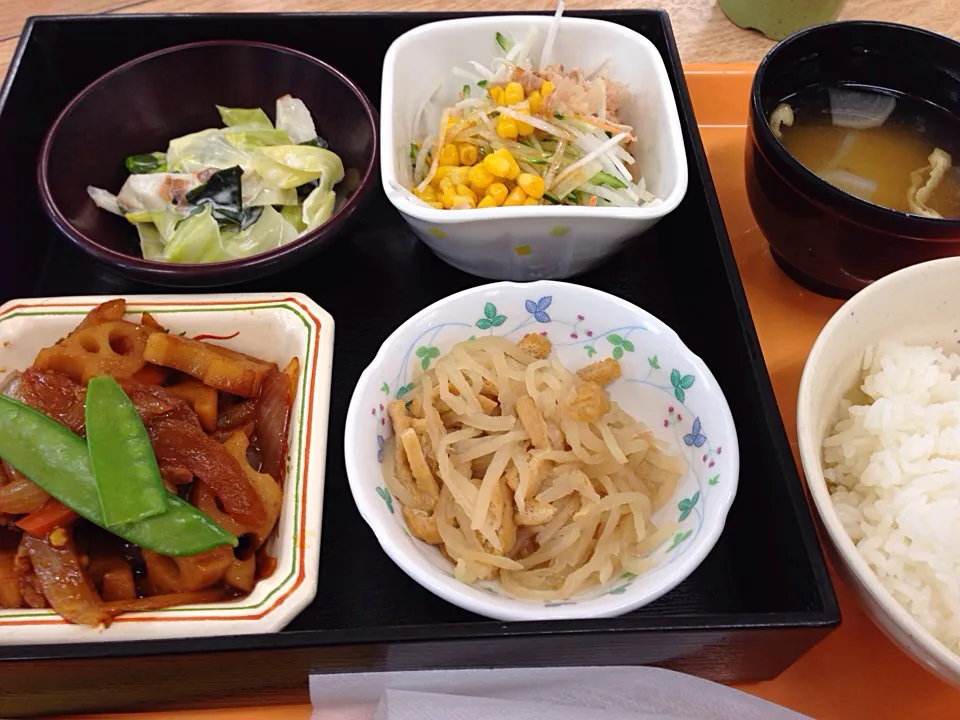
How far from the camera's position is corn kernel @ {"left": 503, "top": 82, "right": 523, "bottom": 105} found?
1.60m

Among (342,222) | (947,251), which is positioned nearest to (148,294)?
(342,222)

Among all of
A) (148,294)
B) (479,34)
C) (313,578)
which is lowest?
(313,578)

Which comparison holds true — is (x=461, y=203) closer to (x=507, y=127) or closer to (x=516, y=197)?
(x=516, y=197)

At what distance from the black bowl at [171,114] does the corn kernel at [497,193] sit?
0.24 m

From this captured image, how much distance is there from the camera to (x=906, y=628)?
3.23 ft

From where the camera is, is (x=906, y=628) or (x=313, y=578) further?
(x=313, y=578)

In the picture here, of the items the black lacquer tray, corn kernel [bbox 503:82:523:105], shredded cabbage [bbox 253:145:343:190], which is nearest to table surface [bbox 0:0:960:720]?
the black lacquer tray

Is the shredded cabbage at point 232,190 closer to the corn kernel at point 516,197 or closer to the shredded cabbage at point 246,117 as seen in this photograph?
the shredded cabbage at point 246,117

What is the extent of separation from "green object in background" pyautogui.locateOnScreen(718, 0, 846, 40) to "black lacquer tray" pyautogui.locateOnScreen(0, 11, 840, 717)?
1.56 ft

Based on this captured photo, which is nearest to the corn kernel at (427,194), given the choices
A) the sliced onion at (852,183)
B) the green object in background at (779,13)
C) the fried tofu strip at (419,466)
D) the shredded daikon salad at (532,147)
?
the shredded daikon salad at (532,147)

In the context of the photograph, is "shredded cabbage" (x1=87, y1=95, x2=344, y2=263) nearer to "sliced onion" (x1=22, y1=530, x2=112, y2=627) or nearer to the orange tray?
"sliced onion" (x1=22, y1=530, x2=112, y2=627)

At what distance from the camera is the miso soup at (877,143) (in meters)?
1.52

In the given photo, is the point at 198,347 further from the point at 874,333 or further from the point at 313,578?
the point at 874,333

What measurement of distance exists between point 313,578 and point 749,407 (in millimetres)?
771
